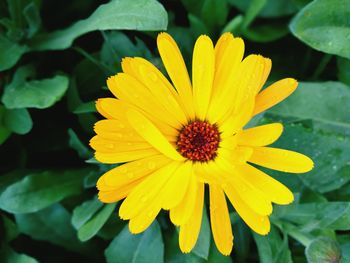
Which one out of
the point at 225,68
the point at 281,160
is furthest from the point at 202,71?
the point at 281,160

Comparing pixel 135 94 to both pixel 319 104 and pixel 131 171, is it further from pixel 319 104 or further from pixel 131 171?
pixel 319 104

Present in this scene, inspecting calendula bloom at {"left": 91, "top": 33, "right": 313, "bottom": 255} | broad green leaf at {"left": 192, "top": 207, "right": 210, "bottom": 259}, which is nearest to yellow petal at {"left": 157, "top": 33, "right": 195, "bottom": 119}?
calendula bloom at {"left": 91, "top": 33, "right": 313, "bottom": 255}

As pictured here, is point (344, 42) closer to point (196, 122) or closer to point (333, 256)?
point (196, 122)

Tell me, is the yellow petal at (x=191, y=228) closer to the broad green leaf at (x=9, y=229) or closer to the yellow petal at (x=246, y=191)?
the yellow petal at (x=246, y=191)

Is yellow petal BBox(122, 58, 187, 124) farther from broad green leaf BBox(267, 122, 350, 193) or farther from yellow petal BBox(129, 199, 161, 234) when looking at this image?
broad green leaf BBox(267, 122, 350, 193)

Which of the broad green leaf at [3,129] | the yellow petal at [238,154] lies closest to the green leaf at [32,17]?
the broad green leaf at [3,129]
